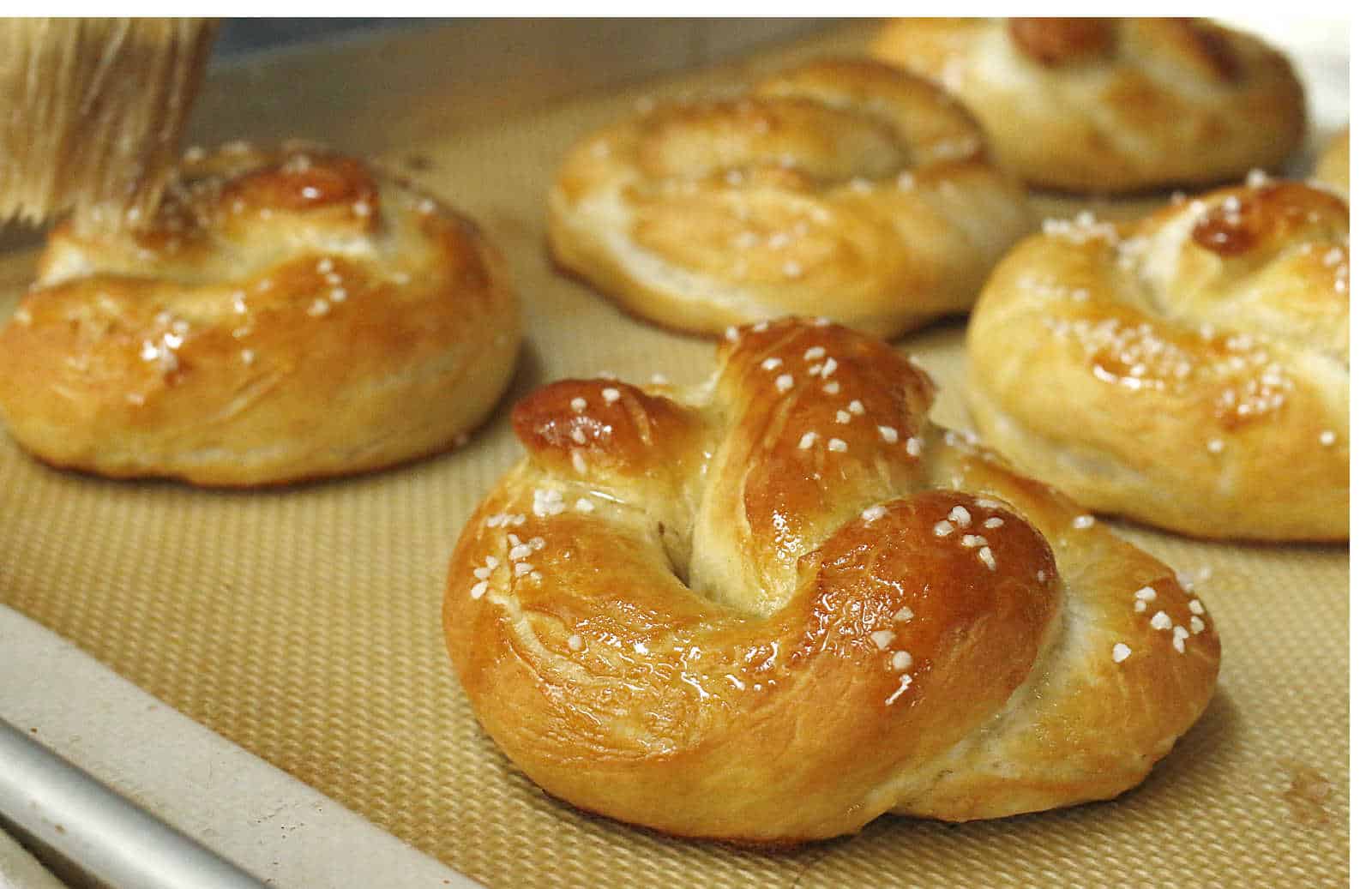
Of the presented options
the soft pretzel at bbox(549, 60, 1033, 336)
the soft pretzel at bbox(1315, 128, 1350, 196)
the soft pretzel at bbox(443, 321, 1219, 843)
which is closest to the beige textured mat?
the soft pretzel at bbox(443, 321, 1219, 843)

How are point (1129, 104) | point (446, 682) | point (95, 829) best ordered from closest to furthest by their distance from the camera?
1. point (95, 829)
2. point (446, 682)
3. point (1129, 104)

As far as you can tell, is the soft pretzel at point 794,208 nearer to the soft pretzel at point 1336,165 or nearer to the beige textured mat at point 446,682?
the beige textured mat at point 446,682

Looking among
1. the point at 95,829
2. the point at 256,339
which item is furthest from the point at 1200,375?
the point at 95,829

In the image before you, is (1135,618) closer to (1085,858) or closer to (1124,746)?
(1124,746)

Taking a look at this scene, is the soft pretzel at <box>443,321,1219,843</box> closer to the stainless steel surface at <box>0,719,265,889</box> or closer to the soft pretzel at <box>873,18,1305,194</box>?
the stainless steel surface at <box>0,719,265,889</box>

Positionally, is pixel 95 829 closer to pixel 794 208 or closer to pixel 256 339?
pixel 256 339

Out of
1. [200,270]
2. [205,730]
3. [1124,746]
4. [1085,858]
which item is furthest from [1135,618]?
[200,270]
